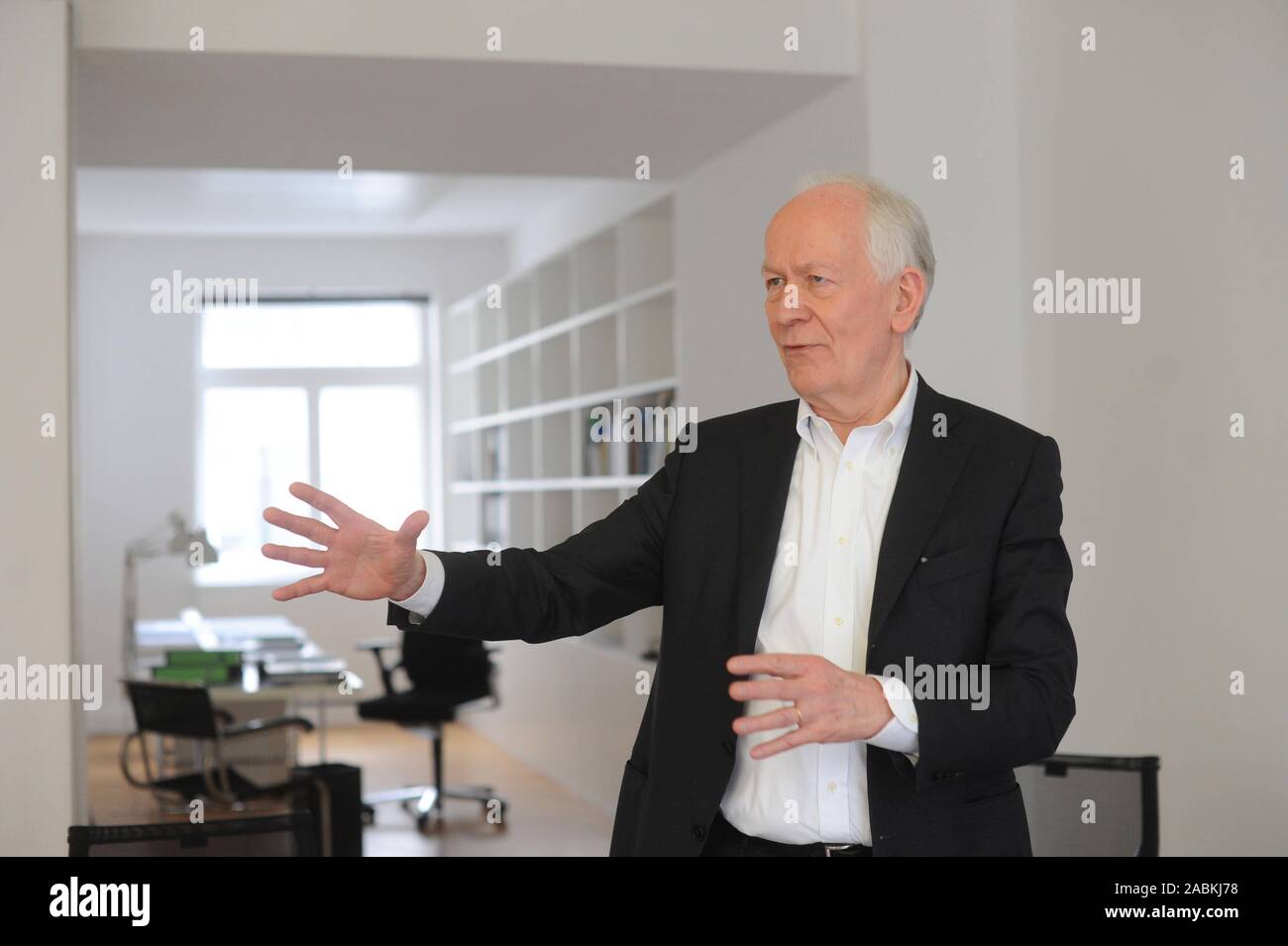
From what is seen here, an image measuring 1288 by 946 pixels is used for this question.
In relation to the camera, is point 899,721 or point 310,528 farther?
point 310,528

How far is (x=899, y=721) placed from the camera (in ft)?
4.74

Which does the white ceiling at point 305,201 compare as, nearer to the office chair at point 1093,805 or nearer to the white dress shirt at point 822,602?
the office chair at point 1093,805

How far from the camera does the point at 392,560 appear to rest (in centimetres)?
166

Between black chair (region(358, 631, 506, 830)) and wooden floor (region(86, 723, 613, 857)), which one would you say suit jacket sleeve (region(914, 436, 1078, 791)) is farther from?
black chair (region(358, 631, 506, 830))

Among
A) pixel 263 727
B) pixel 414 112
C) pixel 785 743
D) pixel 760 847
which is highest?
pixel 414 112

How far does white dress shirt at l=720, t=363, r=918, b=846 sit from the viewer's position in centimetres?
166

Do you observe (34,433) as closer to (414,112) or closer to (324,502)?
(414,112)

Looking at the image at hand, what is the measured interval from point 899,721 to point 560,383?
6192 mm

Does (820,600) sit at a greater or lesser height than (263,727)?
greater

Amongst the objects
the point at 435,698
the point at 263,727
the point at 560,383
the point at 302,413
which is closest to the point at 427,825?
the point at 435,698

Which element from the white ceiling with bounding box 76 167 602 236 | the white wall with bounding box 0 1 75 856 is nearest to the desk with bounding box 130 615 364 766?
the white wall with bounding box 0 1 75 856

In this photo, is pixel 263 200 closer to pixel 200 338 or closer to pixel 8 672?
pixel 200 338

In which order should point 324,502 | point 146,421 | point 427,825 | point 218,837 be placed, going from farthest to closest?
point 146,421
point 427,825
point 218,837
point 324,502
